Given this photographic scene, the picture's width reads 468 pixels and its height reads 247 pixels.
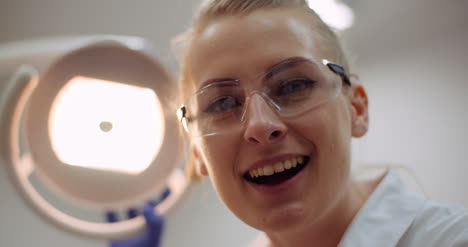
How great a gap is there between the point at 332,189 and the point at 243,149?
0.17 m

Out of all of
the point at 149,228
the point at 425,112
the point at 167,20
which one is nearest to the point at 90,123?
the point at 149,228

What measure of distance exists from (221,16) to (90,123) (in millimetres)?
318

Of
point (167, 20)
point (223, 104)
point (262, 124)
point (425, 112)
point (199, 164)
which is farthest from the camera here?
point (167, 20)

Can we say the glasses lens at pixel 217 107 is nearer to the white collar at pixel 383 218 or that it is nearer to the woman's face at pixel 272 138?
A: the woman's face at pixel 272 138

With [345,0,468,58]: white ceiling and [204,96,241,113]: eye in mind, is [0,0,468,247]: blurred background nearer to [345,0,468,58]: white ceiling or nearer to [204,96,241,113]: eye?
[345,0,468,58]: white ceiling

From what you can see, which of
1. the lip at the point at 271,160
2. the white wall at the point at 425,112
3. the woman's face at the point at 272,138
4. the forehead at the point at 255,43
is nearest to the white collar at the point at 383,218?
the woman's face at the point at 272,138

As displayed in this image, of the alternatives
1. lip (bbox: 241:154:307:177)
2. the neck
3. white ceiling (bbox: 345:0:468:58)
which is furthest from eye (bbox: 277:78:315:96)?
white ceiling (bbox: 345:0:468:58)

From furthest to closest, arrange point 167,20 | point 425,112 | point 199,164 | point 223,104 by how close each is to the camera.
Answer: point 167,20
point 425,112
point 199,164
point 223,104

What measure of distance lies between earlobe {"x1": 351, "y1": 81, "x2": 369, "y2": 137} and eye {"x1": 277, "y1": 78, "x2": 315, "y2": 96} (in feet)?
0.56

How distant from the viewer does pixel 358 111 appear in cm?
68

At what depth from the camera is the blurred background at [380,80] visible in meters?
1.12

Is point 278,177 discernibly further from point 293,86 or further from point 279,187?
point 293,86

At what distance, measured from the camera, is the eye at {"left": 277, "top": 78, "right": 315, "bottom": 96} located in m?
0.55

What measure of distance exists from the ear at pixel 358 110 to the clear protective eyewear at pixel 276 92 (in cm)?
7
